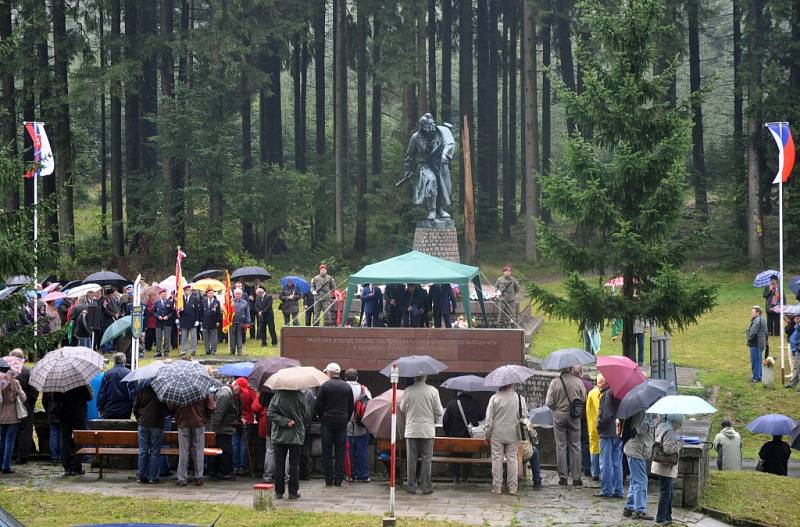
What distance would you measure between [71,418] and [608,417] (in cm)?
672

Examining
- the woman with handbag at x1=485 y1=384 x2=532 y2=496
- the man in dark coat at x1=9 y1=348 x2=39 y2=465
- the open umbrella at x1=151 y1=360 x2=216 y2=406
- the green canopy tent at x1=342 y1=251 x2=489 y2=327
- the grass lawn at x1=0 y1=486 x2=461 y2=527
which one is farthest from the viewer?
the green canopy tent at x1=342 y1=251 x2=489 y2=327

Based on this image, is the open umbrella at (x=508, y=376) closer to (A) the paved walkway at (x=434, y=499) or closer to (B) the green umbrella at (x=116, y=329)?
(A) the paved walkway at (x=434, y=499)

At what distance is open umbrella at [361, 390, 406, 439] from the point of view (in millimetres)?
13773

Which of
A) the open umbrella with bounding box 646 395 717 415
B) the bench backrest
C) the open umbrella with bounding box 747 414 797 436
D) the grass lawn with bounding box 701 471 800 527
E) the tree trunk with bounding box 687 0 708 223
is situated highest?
the tree trunk with bounding box 687 0 708 223

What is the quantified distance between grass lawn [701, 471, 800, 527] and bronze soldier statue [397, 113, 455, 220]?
680 inches

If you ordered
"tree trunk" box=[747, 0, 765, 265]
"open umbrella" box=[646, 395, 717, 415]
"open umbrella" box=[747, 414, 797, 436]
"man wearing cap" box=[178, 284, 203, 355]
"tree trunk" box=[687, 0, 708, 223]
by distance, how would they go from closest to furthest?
"open umbrella" box=[646, 395, 717, 415], "open umbrella" box=[747, 414, 797, 436], "man wearing cap" box=[178, 284, 203, 355], "tree trunk" box=[747, 0, 765, 265], "tree trunk" box=[687, 0, 708, 223]

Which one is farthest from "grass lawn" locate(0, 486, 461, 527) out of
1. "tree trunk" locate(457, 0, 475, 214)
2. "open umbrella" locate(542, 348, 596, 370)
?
"tree trunk" locate(457, 0, 475, 214)

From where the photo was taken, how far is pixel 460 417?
46.4 feet

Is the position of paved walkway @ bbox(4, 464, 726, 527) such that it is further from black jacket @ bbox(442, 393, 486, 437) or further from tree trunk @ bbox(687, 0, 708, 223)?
tree trunk @ bbox(687, 0, 708, 223)

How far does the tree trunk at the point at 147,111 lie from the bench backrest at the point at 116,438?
30.0m

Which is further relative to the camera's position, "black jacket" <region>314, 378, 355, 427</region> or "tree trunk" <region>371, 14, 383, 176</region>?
"tree trunk" <region>371, 14, 383, 176</region>

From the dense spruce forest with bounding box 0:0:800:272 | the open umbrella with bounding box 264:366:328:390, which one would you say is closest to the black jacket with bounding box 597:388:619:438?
the open umbrella with bounding box 264:366:328:390

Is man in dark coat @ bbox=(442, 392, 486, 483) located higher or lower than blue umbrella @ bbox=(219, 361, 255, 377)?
lower

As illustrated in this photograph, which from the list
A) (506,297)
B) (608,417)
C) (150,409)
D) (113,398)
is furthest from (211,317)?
(608,417)
